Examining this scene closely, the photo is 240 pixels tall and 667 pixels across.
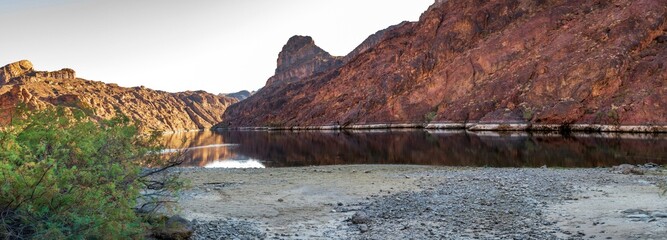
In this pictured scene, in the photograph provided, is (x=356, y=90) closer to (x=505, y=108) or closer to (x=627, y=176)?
(x=505, y=108)

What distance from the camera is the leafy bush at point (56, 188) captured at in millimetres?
5805

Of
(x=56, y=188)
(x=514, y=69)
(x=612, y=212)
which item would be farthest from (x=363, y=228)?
(x=514, y=69)

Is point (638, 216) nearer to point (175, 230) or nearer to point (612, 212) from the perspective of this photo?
point (612, 212)

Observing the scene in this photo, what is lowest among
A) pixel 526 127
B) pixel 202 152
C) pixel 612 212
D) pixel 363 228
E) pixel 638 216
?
pixel 202 152

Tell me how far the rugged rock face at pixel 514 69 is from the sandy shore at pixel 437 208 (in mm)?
61247

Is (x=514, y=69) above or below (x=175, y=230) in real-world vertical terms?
above

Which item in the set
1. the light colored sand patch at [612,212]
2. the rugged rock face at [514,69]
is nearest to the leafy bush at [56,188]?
the light colored sand patch at [612,212]

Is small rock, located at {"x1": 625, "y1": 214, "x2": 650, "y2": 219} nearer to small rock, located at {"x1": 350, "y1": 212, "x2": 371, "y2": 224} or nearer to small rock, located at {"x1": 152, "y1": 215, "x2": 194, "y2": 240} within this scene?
small rock, located at {"x1": 350, "y1": 212, "x2": 371, "y2": 224}

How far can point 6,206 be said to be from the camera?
232 inches

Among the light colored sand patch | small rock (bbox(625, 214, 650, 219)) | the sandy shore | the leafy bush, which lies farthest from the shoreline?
the leafy bush

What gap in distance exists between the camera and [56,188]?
5.82m

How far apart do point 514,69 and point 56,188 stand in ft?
363

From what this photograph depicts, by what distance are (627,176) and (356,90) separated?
141388 mm

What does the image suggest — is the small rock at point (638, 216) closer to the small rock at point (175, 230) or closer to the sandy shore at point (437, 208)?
the sandy shore at point (437, 208)
